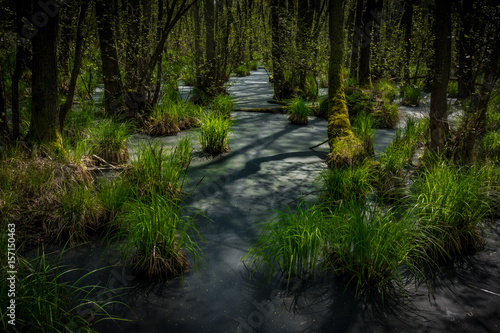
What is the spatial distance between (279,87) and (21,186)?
9.52 m

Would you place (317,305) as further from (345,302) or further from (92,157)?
(92,157)

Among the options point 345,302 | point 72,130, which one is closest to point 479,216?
point 345,302

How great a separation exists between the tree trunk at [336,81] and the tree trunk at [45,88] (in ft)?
14.3

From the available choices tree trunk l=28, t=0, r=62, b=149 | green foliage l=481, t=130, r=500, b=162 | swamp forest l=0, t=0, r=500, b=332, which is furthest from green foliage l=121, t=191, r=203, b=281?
green foliage l=481, t=130, r=500, b=162

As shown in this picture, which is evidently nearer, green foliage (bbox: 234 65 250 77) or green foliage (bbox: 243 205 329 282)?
green foliage (bbox: 243 205 329 282)

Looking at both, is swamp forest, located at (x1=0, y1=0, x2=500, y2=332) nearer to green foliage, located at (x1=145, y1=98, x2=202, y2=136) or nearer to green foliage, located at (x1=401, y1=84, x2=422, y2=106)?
green foliage, located at (x1=145, y1=98, x2=202, y2=136)

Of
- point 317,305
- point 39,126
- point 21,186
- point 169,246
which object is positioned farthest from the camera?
point 39,126

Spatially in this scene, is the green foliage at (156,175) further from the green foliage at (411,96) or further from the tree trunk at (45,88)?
the green foliage at (411,96)

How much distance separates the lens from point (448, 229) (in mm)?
3602

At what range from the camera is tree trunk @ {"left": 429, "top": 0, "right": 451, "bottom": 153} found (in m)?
5.27

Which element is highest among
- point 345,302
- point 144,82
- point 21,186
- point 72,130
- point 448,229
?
point 144,82

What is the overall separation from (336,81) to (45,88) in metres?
4.91

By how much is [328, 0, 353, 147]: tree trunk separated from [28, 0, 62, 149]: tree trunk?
172 inches

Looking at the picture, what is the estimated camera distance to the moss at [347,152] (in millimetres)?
5645
